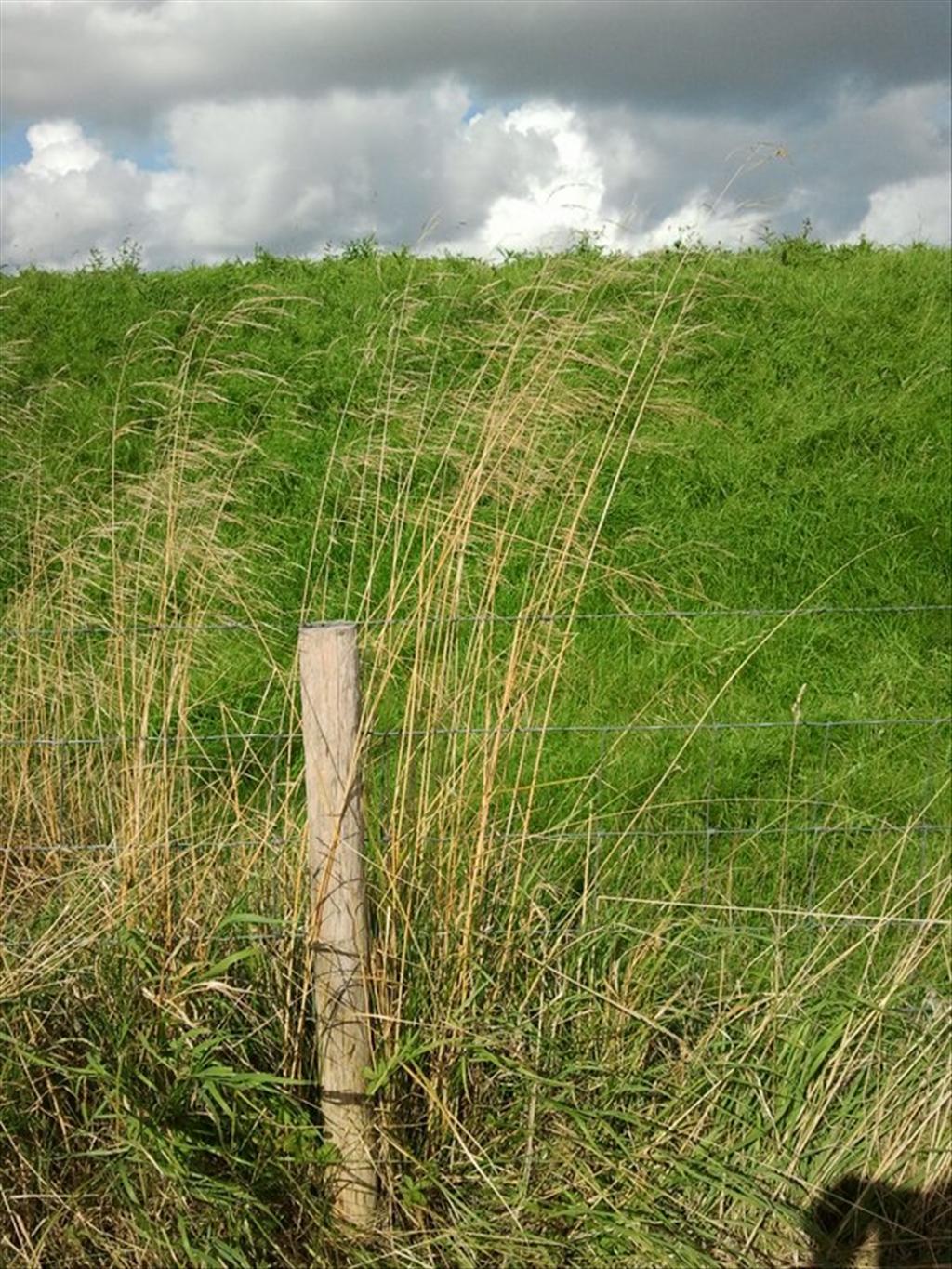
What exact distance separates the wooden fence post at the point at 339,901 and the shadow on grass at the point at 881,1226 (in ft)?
2.61

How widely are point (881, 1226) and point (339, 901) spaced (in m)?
1.15

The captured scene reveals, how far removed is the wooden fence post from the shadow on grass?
0.79 metres

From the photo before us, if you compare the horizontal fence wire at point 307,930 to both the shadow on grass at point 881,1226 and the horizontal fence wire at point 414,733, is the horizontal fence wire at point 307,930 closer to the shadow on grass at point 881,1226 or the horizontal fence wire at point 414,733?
the horizontal fence wire at point 414,733

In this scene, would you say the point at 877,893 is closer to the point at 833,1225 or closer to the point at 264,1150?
the point at 833,1225

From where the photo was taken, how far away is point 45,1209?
220cm

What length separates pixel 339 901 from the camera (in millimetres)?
2180

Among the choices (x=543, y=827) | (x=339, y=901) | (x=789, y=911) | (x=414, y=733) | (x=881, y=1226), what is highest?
(x=414, y=733)

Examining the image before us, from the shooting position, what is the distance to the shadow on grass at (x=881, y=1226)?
2266mm

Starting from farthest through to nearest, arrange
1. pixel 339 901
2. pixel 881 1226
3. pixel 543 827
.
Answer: pixel 543 827 → pixel 881 1226 → pixel 339 901

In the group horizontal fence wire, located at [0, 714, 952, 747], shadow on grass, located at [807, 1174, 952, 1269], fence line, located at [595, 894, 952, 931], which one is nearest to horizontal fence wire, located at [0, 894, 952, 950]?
fence line, located at [595, 894, 952, 931]

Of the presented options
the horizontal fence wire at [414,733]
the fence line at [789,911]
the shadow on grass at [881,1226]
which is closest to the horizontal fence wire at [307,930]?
the fence line at [789,911]

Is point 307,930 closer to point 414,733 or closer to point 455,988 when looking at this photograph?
point 455,988

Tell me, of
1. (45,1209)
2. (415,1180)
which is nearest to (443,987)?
(415,1180)

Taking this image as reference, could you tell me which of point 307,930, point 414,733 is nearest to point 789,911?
point 414,733
